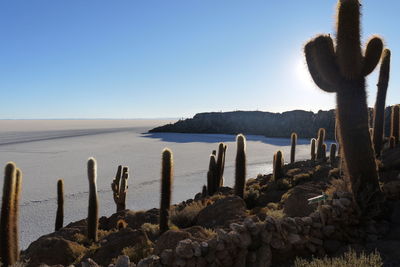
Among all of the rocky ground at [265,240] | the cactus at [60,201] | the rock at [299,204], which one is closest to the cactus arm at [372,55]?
the rocky ground at [265,240]

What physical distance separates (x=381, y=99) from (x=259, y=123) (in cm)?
6764

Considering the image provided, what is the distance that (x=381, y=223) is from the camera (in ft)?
23.2

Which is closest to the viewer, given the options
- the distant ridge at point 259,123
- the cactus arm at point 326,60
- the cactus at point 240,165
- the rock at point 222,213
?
the cactus arm at point 326,60

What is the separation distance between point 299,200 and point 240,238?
11.6 ft

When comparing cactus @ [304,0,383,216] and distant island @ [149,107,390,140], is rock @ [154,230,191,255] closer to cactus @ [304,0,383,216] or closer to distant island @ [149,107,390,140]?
cactus @ [304,0,383,216]

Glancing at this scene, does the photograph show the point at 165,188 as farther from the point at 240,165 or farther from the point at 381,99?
the point at 381,99

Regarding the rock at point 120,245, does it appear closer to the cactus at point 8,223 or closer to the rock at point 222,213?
the rock at point 222,213

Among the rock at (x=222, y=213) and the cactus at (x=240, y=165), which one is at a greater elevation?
the cactus at (x=240, y=165)

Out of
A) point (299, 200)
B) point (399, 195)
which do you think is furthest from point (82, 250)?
point (399, 195)

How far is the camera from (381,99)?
48.0 feet

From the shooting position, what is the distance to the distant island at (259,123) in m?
68.1

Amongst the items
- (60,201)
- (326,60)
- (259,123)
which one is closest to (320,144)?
(60,201)

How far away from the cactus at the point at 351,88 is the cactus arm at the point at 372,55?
0.03 meters

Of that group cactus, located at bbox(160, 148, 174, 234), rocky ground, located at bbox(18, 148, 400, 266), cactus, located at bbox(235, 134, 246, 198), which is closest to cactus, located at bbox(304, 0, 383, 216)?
rocky ground, located at bbox(18, 148, 400, 266)
